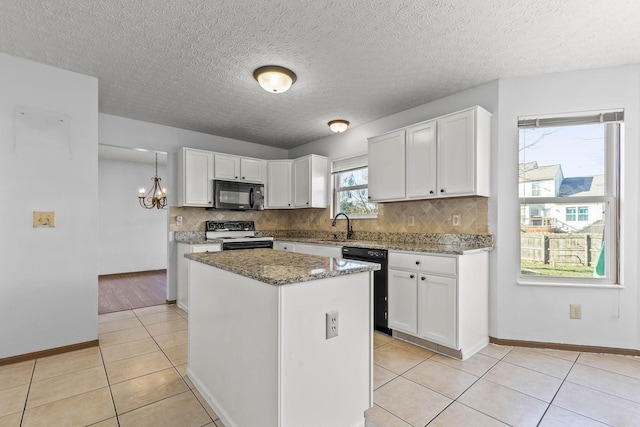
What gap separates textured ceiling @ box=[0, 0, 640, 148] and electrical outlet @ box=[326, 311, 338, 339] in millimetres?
1811

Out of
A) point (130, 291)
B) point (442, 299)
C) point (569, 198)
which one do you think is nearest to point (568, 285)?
point (569, 198)

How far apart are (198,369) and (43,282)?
5.37ft

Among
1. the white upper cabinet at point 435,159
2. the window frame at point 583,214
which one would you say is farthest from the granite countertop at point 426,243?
the window frame at point 583,214

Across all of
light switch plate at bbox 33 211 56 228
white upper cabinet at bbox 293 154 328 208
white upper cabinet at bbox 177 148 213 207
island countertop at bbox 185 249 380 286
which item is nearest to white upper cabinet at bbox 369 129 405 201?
white upper cabinet at bbox 293 154 328 208

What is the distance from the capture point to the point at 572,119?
2.78 meters

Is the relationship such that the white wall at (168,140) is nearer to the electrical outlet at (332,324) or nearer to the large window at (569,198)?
the electrical outlet at (332,324)

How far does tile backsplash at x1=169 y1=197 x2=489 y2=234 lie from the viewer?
10.3 feet

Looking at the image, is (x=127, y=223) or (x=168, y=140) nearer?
(x=168, y=140)

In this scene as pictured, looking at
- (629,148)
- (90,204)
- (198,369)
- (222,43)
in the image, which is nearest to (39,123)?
(90,204)

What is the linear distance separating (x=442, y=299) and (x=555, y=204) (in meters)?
1.39

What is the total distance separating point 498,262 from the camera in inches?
115

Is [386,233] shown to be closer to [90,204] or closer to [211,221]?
[211,221]

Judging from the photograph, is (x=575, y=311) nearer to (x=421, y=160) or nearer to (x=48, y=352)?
(x=421, y=160)

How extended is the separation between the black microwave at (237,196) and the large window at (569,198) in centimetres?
344
